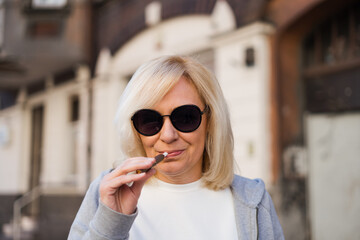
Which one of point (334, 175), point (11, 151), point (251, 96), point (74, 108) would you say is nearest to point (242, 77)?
point (251, 96)

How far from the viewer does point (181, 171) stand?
148 centimetres

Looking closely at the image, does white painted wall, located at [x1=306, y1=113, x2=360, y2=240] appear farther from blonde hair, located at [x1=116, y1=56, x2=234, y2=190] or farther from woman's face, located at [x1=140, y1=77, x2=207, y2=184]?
woman's face, located at [x1=140, y1=77, x2=207, y2=184]

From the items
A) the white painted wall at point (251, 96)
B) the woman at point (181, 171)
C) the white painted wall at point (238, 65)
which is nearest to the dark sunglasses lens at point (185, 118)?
the woman at point (181, 171)

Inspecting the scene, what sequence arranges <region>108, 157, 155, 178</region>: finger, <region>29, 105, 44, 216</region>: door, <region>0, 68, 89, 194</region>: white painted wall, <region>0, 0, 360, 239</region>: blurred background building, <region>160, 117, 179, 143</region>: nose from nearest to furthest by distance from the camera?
<region>108, 157, 155, 178</region>: finger → <region>160, 117, 179, 143</region>: nose → <region>0, 0, 360, 239</region>: blurred background building → <region>0, 68, 89, 194</region>: white painted wall → <region>29, 105, 44, 216</region>: door

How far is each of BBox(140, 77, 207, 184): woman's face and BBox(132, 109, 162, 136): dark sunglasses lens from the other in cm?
2

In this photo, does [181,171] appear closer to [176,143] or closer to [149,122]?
[176,143]

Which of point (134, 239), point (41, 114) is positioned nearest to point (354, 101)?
point (134, 239)

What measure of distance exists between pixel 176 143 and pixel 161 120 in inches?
4.2

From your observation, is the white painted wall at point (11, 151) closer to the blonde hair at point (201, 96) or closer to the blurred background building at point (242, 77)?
the blurred background building at point (242, 77)

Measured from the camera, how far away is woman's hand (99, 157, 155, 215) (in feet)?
3.86

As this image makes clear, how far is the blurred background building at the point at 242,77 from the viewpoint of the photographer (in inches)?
190

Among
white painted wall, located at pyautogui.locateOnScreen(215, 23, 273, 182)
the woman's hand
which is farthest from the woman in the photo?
white painted wall, located at pyautogui.locateOnScreen(215, 23, 273, 182)

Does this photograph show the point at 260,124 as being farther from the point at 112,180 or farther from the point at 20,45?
the point at 20,45

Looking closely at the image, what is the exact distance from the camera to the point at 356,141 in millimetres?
4691
